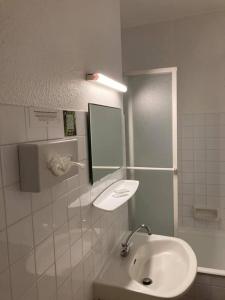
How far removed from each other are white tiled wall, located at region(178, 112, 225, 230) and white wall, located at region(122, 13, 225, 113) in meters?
0.16

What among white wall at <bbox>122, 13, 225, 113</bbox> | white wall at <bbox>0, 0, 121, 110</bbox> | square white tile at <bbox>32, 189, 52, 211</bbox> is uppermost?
white wall at <bbox>122, 13, 225, 113</bbox>

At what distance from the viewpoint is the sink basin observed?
1.30 metres

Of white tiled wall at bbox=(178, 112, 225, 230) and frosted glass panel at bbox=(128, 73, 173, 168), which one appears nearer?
frosted glass panel at bbox=(128, 73, 173, 168)

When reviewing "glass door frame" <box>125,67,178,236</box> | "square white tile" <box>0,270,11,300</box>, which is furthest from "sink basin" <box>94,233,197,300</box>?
"square white tile" <box>0,270,11,300</box>

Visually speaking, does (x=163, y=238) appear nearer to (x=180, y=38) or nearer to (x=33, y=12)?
(x=33, y=12)

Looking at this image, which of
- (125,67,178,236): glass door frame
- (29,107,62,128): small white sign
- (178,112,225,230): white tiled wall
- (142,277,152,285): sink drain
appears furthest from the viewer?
(178,112,225,230): white tiled wall

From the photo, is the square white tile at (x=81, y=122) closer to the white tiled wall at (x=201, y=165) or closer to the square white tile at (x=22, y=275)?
the square white tile at (x=22, y=275)

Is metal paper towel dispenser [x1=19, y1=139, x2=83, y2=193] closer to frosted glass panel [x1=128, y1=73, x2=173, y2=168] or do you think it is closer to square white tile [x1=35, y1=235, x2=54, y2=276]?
square white tile [x1=35, y1=235, x2=54, y2=276]

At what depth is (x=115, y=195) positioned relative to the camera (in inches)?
62.9

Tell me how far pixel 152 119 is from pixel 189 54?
0.95m

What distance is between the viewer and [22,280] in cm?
80

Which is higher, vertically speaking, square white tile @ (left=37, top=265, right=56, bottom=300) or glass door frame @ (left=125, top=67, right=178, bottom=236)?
glass door frame @ (left=125, top=67, right=178, bottom=236)

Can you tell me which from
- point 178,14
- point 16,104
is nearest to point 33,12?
point 16,104

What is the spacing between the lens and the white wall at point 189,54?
2562mm
